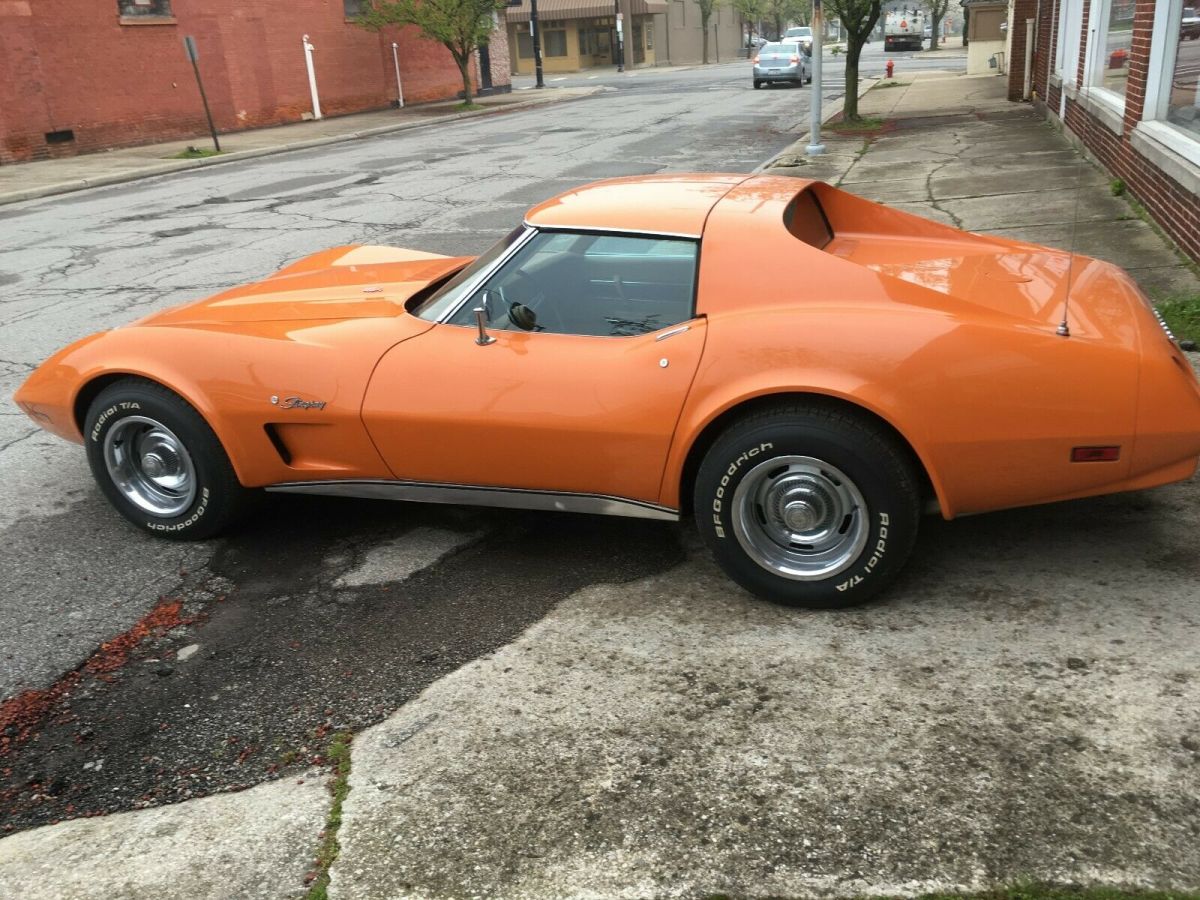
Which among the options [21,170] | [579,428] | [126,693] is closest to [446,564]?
[579,428]

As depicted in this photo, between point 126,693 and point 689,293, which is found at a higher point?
point 689,293

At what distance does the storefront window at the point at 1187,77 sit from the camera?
7672 mm

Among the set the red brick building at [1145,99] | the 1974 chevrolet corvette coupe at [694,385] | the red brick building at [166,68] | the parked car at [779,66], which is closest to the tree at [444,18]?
the red brick building at [166,68]

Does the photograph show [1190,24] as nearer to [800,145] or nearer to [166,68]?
[800,145]

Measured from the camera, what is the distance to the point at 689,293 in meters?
3.48

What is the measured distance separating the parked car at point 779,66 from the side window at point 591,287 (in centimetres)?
2998

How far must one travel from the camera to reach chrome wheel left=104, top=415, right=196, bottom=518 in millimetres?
4020

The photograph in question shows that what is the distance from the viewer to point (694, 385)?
3.28 m

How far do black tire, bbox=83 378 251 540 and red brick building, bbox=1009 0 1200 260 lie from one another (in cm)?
631

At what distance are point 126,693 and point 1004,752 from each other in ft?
8.28

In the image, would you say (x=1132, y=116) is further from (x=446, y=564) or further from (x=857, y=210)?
(x=446, y=564)

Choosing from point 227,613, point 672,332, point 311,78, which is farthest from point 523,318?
point 311,78

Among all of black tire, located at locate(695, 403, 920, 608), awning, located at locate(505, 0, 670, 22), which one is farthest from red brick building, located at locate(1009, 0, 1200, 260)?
awning, located at locate(505, 0, 670, 22)

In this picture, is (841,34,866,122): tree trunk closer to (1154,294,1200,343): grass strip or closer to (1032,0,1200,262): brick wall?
(1032,0,1200,262): brick wall
